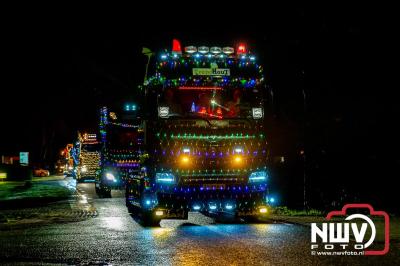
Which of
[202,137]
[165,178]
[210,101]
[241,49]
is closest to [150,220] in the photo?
[165,178]

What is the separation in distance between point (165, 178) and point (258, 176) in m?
2.24

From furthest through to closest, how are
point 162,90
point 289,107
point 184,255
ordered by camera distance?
1. point 289,107
2. point 162,90
3. point 184,255

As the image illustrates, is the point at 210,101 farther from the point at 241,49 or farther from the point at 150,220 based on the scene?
the point at 150,220

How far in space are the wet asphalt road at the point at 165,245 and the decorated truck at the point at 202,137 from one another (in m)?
0.72

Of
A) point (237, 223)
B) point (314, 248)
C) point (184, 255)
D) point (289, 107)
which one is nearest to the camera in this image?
point (184, 255)

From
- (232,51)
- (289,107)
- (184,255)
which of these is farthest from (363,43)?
(184,255)

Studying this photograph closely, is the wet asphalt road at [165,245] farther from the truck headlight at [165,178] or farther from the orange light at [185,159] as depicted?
the orange light at [185,159]

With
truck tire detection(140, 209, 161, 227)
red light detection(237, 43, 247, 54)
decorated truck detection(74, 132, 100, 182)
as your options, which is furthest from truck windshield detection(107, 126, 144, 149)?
decorated truck detection(74, 132, 100, 182)

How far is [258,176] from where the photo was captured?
14.3 meters

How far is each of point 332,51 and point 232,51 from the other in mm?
10252

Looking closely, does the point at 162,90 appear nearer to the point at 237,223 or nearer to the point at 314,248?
the point at 237,223

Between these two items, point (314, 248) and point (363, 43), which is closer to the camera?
point (314, 248)

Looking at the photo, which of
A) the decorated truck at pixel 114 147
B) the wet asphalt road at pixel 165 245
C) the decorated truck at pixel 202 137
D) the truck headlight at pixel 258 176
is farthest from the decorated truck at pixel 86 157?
the truck headlight at pixel 258 176

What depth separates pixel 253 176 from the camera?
46.8ft
